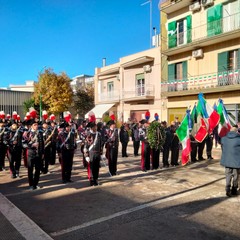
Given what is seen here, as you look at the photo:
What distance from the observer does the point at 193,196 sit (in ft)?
22.1

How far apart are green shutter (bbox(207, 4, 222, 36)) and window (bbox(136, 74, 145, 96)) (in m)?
9.06

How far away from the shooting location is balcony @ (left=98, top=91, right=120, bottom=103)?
105ft

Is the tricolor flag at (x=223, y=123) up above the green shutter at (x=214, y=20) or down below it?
below

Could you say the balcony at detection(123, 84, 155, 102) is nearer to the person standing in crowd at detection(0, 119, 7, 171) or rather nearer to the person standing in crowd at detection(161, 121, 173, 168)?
the person standing in crowd at detection(161, 121, 173, 168)

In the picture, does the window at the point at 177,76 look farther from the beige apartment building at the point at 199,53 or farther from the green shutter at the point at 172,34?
the green shutter at the point at 172,34

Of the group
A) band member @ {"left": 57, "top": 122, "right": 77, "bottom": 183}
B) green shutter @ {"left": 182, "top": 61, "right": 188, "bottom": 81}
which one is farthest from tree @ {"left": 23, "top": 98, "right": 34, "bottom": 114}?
band member @ {"left": 57, "top": 122, "right": 77, "bottom": 183}

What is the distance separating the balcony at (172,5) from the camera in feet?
72.2

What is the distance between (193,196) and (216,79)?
49.1 ft

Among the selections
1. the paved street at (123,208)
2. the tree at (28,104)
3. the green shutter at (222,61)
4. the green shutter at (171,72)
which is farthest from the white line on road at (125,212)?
the tree at (28,104)

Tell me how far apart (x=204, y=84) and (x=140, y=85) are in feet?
28.9

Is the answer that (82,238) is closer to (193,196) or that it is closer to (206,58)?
(193,196)

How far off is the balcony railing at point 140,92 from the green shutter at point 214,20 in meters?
7.92

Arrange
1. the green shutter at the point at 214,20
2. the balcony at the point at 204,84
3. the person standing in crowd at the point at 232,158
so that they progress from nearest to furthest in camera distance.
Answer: the person standing in crowd at the point at 232,158 < the balcony at the point at 204,84 < the green shutter at the point at 214,20

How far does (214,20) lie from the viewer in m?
20.1
